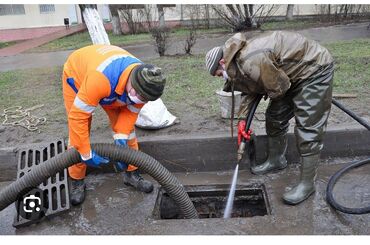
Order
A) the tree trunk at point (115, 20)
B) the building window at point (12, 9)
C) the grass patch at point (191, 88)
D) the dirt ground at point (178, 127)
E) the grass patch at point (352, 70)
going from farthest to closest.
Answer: the building window at point (12, 9), the tree trunk at point (115, 20), the grass patch at point (352, 70), the grass patch at point (191, 88), the dirt ground at point (178, 127)

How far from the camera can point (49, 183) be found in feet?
11.5

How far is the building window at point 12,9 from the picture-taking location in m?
20.4

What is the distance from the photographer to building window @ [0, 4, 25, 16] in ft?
67.1

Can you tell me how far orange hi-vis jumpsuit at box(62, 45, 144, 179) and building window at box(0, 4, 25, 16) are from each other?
19548 millimetres

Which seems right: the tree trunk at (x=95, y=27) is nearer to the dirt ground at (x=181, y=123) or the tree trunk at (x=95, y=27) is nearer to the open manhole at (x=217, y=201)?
the dirt ground at (x=181, y=123)

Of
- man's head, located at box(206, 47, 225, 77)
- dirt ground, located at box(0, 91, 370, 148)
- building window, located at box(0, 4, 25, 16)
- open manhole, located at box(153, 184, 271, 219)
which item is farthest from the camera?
building window, located at box(0, 4, 25, 16)

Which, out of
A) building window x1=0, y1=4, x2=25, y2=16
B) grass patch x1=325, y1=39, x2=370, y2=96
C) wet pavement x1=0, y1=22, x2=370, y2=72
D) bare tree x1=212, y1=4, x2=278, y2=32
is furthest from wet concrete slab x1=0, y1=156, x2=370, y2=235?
building window x1=0, y1=4, x2=25, y2=16

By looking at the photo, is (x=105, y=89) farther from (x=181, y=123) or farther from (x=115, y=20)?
(x=115, y=20)

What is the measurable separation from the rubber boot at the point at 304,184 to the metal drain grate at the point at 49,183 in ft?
5.96

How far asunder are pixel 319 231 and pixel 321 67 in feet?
3.99

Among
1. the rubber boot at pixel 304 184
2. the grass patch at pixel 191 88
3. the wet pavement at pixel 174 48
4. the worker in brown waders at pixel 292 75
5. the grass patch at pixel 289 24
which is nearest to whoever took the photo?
the worker in brown waders at pixel 292 75

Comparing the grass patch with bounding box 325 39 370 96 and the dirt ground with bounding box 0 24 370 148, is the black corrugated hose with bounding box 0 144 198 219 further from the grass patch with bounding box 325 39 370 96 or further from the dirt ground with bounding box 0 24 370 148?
the grass patch with bounding box 325 39 370 96

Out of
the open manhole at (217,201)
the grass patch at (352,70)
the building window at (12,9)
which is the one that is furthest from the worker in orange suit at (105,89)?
the building window at (12,9)

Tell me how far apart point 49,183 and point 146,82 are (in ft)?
4.70
